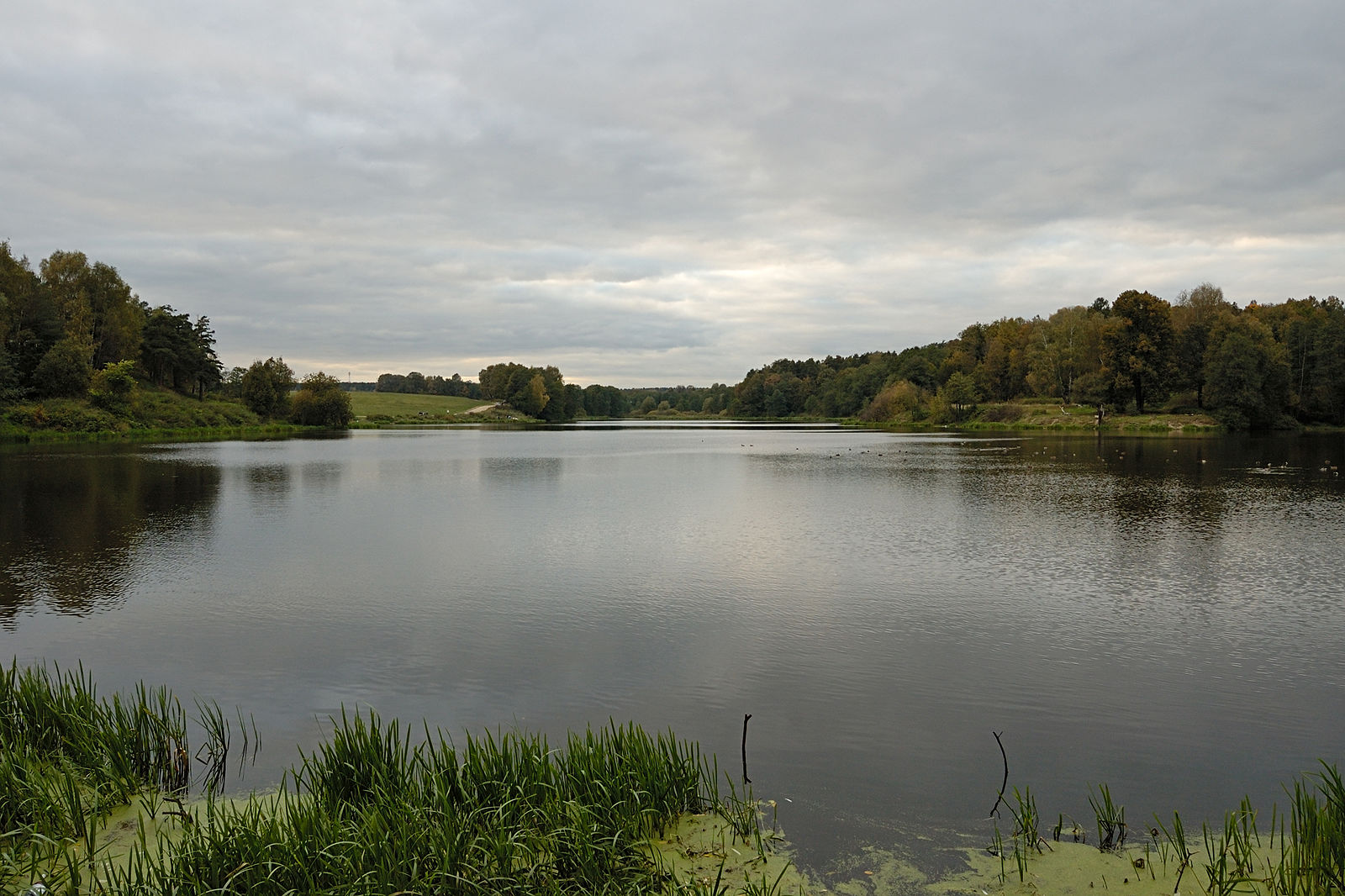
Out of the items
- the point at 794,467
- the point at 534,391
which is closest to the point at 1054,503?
the point at 794,467

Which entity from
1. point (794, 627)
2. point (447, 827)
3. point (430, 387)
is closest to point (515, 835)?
point (447, 827)

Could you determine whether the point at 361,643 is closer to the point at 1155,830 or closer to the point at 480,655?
the point at 480,655

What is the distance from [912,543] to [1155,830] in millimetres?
11724

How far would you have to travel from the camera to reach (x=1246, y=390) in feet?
214

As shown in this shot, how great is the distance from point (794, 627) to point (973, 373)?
10369 centimetres

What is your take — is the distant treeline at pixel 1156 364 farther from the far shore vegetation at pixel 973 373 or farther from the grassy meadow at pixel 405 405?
the grassy meadow at pixel 405 405

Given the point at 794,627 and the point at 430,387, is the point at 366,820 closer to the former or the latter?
the point at 794,627

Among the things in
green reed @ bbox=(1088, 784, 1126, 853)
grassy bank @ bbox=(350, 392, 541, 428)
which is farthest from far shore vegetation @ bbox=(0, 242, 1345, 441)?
green reed @ bbox=(1088, 784, 1126, 853)

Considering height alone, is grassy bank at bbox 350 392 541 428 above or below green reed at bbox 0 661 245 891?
above

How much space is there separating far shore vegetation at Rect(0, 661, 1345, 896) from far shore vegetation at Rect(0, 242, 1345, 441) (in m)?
64.0

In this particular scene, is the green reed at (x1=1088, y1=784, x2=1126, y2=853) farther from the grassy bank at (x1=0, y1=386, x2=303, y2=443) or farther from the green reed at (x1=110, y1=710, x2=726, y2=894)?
the grassy bank at (x1=0, y1=386, x2=303, y2=443)

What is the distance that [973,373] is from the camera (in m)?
106

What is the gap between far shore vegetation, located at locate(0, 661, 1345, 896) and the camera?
14.1 feet

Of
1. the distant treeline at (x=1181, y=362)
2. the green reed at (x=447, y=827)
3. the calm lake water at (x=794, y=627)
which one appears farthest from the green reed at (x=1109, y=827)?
the distant treeline at (x=1181, y=362)
